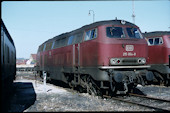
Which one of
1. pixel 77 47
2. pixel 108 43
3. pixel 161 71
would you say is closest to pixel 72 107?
pixel 108 43

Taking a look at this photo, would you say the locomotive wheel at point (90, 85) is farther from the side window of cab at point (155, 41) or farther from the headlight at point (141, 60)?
the side window of cab at point (155, 41)

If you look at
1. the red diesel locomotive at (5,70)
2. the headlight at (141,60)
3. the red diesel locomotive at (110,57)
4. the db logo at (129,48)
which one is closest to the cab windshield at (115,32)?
the red diesel locomotive at (110,57)

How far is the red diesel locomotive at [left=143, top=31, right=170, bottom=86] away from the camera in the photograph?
15.7m

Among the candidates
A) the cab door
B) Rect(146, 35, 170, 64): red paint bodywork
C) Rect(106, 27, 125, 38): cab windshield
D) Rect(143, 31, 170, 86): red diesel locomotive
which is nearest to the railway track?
Rect(106, 27, 125, 38): cab windshield

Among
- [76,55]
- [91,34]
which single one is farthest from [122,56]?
[76,55]

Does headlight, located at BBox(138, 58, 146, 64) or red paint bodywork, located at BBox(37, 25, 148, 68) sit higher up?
red paint bodywork, located at BBox(37, 25, 148, 68)

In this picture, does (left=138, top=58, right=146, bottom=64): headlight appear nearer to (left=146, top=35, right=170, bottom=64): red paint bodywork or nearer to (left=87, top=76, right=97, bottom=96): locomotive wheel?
(left=87, top=76, right=97, bottom=96): locomotive wheel

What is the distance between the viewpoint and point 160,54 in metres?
16.0

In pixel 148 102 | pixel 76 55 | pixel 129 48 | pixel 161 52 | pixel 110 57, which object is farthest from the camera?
pixel 161 52

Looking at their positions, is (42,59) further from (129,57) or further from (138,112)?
(138,112)

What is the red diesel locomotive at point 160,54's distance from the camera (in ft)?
51.4

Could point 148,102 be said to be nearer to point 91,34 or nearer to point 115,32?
point 115,32

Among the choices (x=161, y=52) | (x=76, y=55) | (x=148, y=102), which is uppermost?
(x=161, y=52)

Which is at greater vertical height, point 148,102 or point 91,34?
point 91,34
